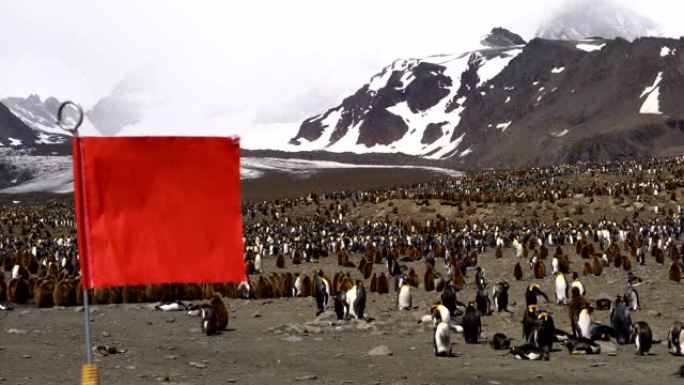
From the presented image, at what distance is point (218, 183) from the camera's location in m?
5.12

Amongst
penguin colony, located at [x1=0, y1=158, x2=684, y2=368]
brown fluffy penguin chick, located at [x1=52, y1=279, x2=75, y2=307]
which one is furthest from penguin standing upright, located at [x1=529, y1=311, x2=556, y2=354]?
brown fluffy penguin chick, located at [x1=52, y1=279, x2=75, y2=307]

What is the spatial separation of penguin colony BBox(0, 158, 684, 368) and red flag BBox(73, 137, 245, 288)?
29.1 ft

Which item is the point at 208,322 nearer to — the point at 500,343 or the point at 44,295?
the point at 500,343

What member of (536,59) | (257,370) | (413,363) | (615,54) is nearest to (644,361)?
(413,363)

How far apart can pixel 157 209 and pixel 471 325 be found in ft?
35.8

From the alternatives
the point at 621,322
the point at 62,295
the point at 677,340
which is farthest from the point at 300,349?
the point at 62,295

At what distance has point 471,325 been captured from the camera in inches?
594

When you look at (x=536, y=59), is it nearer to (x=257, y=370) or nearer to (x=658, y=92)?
(x=658, y=92)

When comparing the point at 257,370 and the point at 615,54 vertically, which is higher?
the point at 615,54

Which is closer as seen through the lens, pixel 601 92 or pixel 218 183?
pixel 218 183

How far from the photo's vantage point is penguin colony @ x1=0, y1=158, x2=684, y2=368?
15.5m

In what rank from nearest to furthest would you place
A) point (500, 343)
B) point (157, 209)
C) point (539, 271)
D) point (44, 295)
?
1. point (157, 209)
2. point (500, 343)
3. point (44, 295)
4. point (539, 271)

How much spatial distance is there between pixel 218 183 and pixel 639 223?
41.4m

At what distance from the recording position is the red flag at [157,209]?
4992 mm
